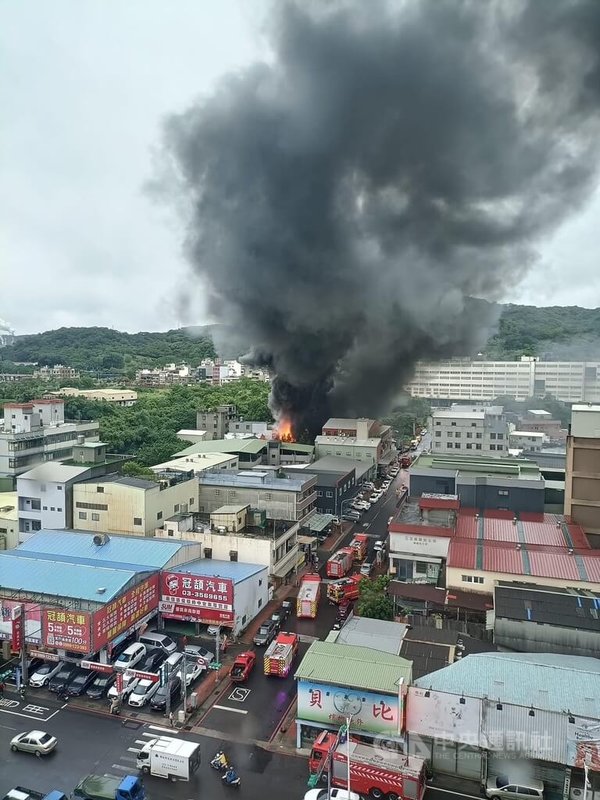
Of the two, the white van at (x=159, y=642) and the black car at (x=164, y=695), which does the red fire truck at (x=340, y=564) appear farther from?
the black car at (x=164, y=695)

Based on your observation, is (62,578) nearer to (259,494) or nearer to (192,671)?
(192,671)

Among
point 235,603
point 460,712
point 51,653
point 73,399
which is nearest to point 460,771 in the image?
point 460,712

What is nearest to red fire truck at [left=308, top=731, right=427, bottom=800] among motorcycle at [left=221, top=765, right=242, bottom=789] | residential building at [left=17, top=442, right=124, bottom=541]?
motorcycle at [left=221, top=765, right=242, bottom=789]

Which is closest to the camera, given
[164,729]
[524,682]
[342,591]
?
[524,682]

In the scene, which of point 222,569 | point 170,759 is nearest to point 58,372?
point 222,569

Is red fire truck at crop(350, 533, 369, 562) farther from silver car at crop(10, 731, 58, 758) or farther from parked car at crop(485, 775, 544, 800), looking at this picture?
silver car at crop(10, 731, 58, 758)

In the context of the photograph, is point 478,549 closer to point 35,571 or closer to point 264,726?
point 264,726

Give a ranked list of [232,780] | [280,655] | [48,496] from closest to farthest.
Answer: [232,780], [280,655], [48,496]
